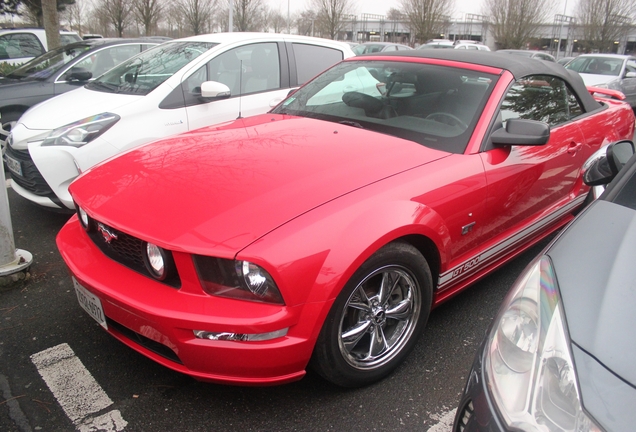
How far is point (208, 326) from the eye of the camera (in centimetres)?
175

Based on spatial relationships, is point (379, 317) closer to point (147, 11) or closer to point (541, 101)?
point (541, 101)

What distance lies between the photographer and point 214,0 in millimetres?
29844

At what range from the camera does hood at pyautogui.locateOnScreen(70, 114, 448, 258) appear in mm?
1881

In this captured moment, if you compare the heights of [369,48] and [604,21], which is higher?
[604,21]

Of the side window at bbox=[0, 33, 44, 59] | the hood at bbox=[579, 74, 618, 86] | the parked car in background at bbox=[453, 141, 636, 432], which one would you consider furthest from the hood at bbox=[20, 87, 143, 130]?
the hood at bbox=[579, 74, 618, 86]

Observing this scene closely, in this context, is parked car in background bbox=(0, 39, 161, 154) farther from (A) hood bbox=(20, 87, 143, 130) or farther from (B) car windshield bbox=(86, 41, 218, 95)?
(A) hood bbox=(20, 87, 143, 130)

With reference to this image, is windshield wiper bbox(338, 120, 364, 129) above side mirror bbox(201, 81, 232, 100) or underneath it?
underneath

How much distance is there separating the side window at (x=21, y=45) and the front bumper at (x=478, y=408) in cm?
1076

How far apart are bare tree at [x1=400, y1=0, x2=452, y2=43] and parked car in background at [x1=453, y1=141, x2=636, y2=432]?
145ft

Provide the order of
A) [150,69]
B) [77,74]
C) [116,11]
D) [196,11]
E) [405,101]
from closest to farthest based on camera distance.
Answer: [405,101], [150,69], [77,74], [116,11], [196,11]

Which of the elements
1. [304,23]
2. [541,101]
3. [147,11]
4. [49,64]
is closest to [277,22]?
[304,23]

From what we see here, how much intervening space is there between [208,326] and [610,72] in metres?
14.0

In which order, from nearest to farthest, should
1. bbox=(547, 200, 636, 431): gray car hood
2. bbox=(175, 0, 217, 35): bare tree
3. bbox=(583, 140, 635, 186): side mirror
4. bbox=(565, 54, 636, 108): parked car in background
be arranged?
bbox=(547, 200, 636, 431): gray car hood → bbox=(583, 140, 635, 186): side mirror → bbox=(565, 54, 636, 108): parked car in background → bbox=(175, 0, 217, 35): bare tree

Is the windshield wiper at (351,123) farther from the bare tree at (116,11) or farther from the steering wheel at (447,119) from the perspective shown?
the bare tree at (116,11)
